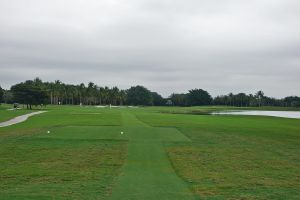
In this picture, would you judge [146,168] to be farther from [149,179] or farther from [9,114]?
[9,114]

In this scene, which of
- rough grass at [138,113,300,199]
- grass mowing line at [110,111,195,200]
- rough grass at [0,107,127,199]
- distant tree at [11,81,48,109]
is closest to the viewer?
grass mowing line at [110,111,195,200]

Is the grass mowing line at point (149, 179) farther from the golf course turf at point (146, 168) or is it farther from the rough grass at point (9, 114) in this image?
the rough grass at point (9, 114)

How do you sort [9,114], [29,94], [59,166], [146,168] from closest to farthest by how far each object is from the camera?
[146,168], [59,166], [9,114], [29,94]

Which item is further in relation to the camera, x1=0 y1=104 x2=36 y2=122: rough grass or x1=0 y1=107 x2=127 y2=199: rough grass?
x1=0 y1=104 x2=36 y2=122: rough grass

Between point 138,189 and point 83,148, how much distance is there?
518 inches

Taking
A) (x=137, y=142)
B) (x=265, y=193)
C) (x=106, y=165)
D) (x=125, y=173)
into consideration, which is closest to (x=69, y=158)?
(x=106, y=165)

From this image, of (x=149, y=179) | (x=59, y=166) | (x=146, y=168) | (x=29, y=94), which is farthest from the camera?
(x=29, y=94)

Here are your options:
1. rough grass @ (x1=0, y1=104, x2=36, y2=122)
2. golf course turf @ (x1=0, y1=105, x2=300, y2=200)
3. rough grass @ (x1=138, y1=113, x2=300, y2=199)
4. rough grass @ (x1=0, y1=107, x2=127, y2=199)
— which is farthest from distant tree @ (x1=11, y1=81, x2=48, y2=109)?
rough grass @ (x1=138, y1=113, x2=300, y2=199)

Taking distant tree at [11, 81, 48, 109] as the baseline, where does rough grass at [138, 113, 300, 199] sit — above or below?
below

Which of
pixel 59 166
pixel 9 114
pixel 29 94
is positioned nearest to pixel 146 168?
pixel 59 166

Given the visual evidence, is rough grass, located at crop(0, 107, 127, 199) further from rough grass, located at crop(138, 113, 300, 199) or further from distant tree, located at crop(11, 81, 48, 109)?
distant tree, located at crop(11, 81, 48, 109)

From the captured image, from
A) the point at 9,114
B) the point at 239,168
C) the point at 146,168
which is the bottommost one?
the point at 239,168

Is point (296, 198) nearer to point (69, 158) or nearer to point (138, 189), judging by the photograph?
point (138, 189)

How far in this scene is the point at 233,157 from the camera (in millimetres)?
23688
